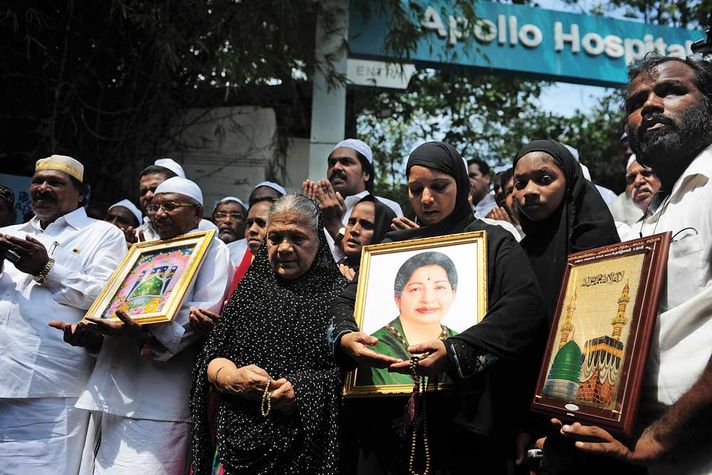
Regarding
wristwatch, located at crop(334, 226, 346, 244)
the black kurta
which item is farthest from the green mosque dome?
wristwatch, located at crop(334, 226, 346, 244)

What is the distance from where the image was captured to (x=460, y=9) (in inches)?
340

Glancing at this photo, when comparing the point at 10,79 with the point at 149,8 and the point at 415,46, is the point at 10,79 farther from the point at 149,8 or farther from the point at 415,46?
the point at 415,46

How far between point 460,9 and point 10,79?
526 centimetres

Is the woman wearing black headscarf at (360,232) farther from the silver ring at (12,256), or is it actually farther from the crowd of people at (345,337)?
the silver ring at (12,256)

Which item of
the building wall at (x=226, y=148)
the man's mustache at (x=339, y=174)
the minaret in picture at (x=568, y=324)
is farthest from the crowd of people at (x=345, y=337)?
the building wall at (x=226, y=148)

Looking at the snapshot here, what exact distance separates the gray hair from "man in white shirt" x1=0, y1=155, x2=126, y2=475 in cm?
137

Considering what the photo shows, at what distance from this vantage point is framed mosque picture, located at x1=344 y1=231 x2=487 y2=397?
2814 mm

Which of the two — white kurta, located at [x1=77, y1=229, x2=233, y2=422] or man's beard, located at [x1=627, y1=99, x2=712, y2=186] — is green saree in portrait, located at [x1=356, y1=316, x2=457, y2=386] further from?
white kurta, located at [x1=77, y1=229, x2=233, y2=422]

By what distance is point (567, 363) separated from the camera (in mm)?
2354

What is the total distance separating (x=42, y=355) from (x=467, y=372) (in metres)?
2.71

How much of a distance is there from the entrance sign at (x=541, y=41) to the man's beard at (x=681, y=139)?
6215 millimetres

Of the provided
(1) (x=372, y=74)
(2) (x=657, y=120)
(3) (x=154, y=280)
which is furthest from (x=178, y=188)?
(1) (x=372, y=74)

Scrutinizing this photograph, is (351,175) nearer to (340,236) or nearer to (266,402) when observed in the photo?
(340,236)

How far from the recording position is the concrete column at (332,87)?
8102 mm
